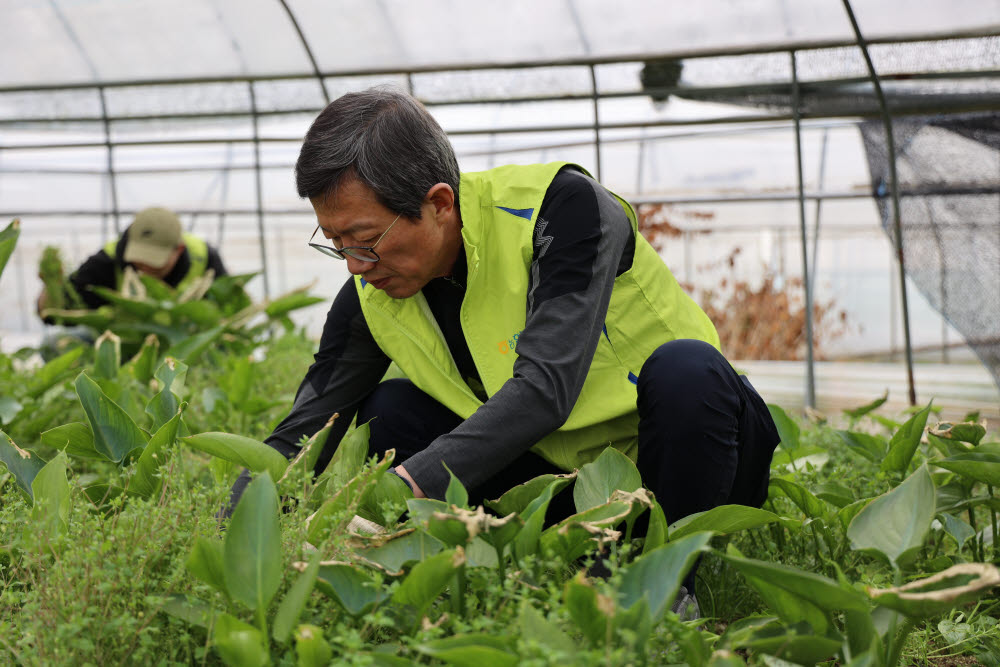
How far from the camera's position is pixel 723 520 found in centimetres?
118

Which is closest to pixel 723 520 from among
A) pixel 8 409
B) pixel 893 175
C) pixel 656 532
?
pixel 656 532

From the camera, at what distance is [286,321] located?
423cm

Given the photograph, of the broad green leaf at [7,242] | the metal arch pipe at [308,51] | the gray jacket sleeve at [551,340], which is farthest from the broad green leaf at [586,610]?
the metal arch pipe at [308,51]

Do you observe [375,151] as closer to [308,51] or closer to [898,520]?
[898,520]

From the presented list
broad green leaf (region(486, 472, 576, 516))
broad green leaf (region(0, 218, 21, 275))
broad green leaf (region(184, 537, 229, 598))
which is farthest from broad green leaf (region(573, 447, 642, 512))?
broad green leaf (region(0, 218, 21, 275))

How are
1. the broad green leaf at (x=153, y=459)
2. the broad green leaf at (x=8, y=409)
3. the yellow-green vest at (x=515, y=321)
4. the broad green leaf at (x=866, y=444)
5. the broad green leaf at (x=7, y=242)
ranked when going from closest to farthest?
the broad green leaf at (x=153, y=459), the yellow-green vest at (x=515, y=321), the broad green leaf at (x=7, y=242), the broad green leaf at (x=866, y=444), the broad green leaf at (x=8, y=409)

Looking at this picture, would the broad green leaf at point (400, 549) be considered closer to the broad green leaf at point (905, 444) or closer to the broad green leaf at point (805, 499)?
the broad green leaf at point (805, 499)

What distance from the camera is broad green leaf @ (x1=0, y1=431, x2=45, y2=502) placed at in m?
1.39

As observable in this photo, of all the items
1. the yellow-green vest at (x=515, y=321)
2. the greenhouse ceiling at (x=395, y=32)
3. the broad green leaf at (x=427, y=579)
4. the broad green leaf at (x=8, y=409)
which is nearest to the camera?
the broad green leaf at (x=427, y=579)

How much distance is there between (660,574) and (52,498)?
0.82 meters

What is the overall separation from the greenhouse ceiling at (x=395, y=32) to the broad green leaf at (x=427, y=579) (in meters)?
4.03

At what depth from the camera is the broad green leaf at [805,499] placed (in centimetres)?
150

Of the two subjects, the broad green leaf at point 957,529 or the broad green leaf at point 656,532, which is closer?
the broad green leaf at point 656,532

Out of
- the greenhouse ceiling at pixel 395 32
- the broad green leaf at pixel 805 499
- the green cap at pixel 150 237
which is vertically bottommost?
the broad green leaf at pixel 805 499
